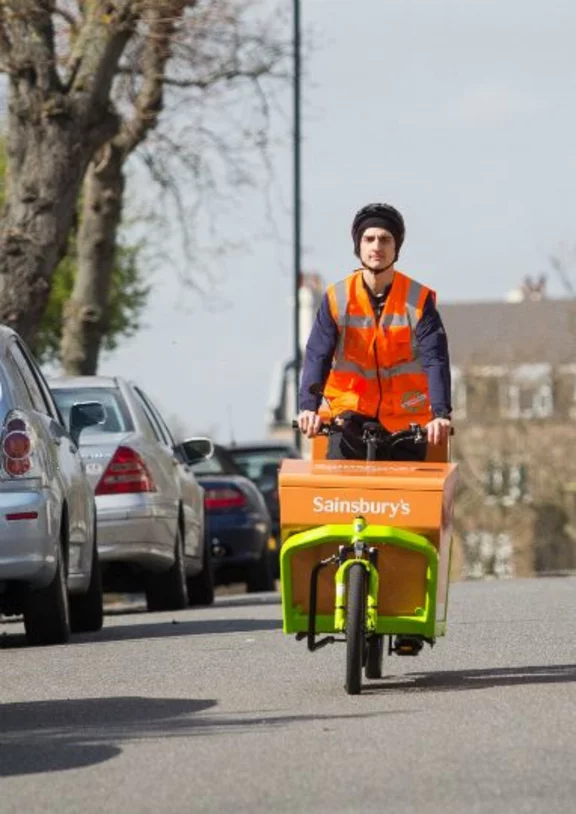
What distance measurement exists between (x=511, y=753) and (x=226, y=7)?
2053cm

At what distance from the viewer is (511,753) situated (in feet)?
28.2

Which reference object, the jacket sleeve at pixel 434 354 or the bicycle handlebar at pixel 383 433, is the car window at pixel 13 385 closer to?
the bicycle handlebar at pixel 383 433

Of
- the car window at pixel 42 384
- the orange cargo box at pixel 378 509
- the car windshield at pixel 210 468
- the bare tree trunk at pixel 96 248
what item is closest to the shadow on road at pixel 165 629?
the car window at pixel 42 384

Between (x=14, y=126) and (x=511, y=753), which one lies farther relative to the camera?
(x=14, y=126)

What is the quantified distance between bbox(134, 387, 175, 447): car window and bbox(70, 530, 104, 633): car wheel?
3233 mm

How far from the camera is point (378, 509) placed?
10.8 meters

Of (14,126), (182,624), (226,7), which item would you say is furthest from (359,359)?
(226,7)

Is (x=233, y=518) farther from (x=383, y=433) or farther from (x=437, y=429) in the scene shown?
(x=437, y=429)

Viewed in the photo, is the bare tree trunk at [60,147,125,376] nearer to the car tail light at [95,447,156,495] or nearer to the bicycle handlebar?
the car tail light at [95,447,156,495]

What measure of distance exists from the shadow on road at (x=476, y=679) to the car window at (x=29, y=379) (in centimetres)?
370

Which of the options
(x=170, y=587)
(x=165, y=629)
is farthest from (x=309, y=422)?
(x=170, y=587)

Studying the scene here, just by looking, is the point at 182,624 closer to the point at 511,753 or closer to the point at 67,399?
the point at 67,399

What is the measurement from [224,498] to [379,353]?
13.0 m

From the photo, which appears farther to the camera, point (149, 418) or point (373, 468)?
point (149, 418)
